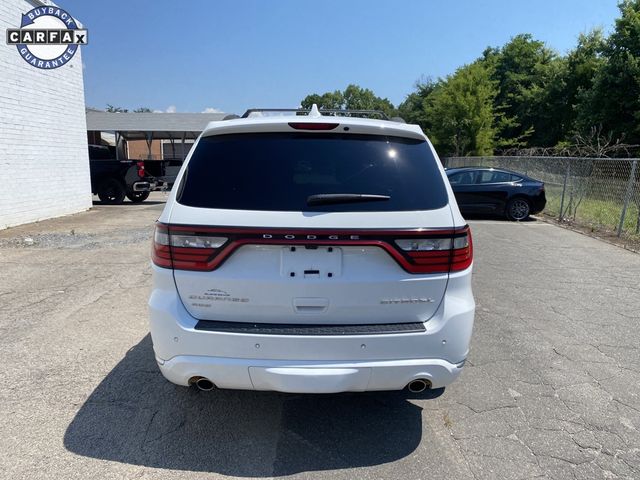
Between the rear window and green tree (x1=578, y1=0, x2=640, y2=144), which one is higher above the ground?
green tree (x1=578, y1=0, x2=640, y2=144)

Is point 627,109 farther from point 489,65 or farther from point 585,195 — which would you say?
point 489,65

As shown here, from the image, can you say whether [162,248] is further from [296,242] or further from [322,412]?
[322,412]

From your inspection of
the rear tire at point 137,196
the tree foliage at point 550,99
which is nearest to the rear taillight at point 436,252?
the rear tire at point 137,196

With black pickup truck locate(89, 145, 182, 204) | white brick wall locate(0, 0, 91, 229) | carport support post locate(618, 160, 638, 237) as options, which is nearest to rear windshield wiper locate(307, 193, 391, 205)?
carport support post locate(618, 160, 638, 237)

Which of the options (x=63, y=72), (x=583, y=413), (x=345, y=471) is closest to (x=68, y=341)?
(x=345, y=471)

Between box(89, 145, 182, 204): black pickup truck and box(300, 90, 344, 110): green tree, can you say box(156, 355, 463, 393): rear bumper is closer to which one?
box(89, 145, 182, 204): black pickup truck

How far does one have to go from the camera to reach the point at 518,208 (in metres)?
12.9

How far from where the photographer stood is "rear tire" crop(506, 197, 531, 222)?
42.2 feet

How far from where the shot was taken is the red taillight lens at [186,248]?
250 centimetres

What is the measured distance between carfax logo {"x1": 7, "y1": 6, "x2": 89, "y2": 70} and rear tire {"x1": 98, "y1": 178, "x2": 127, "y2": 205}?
4483 mm

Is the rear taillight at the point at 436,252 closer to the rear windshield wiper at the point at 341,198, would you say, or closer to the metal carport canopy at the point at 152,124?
the rear windshield wiper at the point at 341,198

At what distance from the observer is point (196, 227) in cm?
250

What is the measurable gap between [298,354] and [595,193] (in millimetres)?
11997

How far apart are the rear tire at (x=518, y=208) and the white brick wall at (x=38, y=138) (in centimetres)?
1221
